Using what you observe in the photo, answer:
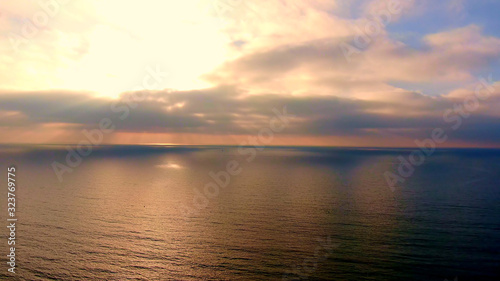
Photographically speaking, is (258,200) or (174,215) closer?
(174,215)

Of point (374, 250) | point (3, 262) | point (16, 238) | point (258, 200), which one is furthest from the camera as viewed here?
point (258, 200)

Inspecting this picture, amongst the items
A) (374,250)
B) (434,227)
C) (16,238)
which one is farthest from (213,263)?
(434,227)

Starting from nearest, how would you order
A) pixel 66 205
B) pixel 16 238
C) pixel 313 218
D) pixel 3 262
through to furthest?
pixel 3 262 < pixel 16 238 < pixel 313 218 < pixel 66 205

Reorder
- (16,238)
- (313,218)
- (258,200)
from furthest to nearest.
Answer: (258,200), (313,218), (16,238)

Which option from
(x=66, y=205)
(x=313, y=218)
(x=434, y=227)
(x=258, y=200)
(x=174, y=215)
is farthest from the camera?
(x=258, y=200)

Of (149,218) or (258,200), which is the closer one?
(149,218)

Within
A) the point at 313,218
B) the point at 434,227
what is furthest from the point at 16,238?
the point at 434,227

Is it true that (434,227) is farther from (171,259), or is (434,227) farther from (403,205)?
(171,259)

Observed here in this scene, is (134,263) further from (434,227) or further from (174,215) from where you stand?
(434,227)
